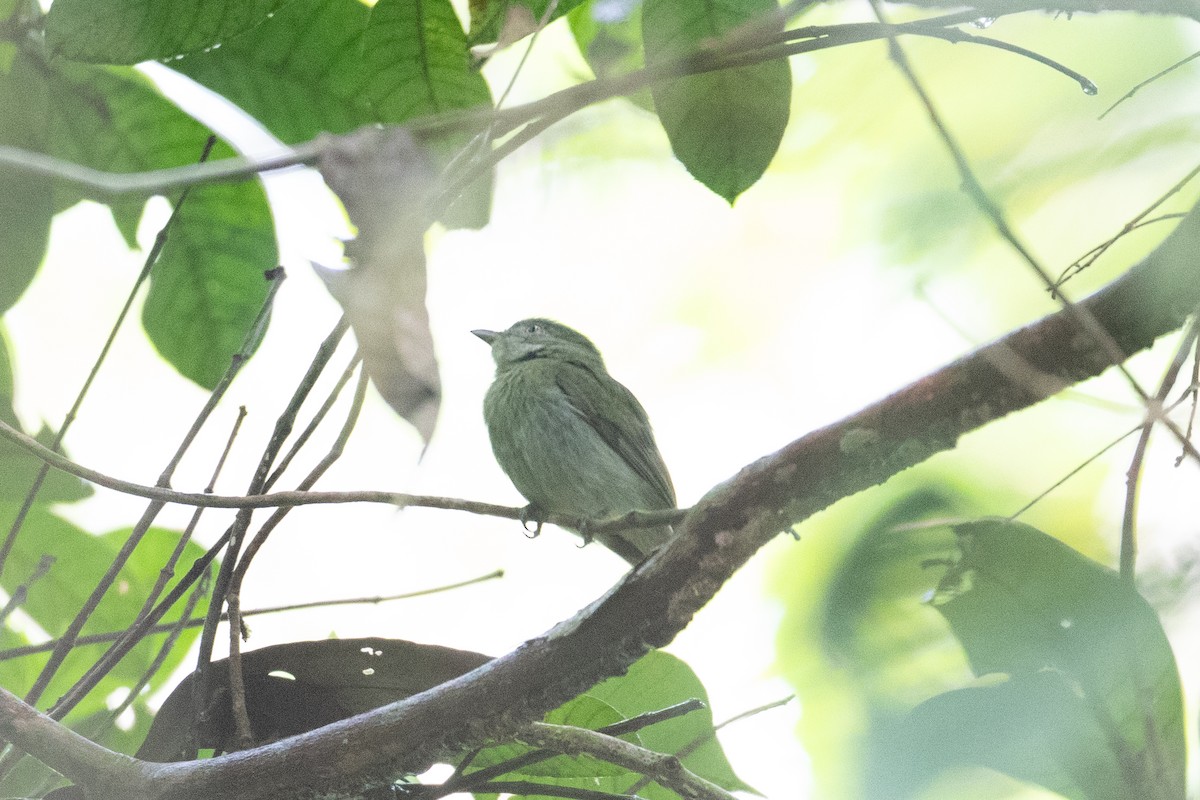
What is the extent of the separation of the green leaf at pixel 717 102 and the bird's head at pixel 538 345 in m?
1.85

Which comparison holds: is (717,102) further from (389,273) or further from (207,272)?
(207,272)

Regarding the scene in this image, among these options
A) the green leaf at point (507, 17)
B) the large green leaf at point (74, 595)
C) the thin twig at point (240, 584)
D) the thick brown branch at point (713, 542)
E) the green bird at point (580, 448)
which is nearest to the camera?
the thick brown branch at point (713, 542)

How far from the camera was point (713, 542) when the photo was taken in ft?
3.50

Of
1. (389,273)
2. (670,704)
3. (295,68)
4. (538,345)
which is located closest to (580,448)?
(538,345)

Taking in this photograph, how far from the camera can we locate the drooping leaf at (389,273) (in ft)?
2.82

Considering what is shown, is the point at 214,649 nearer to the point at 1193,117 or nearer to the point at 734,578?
the point at 734,578

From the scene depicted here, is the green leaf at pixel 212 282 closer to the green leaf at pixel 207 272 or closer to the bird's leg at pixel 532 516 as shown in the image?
the green leaf at pixel 207 272

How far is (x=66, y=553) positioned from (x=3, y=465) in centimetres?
18

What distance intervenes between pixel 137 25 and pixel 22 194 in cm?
53

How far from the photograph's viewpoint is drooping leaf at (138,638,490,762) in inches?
58.8

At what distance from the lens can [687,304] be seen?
49.8 inches

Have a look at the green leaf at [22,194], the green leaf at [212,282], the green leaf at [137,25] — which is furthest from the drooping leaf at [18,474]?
the green leaf at [137,25]

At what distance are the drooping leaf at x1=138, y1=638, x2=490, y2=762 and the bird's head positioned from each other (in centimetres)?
158

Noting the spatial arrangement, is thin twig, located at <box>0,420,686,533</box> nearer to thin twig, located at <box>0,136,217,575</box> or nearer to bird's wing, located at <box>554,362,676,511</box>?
thin twig, located at <box>0,136,217,575</box>
